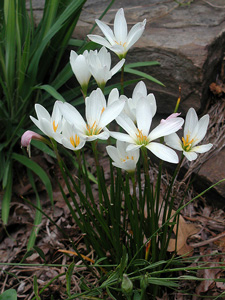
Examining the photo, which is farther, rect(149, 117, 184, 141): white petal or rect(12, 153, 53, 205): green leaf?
rect(12, 153, 53, 205): green leaf

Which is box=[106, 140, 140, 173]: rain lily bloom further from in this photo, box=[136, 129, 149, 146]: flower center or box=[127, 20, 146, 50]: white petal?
box=[127, 20, 146, 50]: white petal

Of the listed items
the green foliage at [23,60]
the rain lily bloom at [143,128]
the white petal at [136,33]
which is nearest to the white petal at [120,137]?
the rain lily bloom at [143,128]

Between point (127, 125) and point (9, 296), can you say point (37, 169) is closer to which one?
point (9, 296)

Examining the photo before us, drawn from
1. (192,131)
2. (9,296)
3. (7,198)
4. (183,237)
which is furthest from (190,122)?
(7,198)

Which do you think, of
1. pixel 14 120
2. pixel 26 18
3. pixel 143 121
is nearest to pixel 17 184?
pixel 14 120

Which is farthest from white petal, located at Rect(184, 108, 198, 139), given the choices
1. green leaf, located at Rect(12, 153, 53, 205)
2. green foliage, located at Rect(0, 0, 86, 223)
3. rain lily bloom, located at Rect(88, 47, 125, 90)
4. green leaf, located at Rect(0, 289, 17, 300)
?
green foliage, located at Rect(0, 0, 86, 223)
